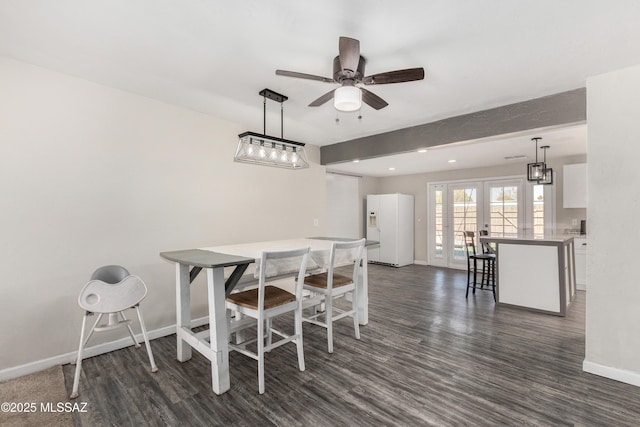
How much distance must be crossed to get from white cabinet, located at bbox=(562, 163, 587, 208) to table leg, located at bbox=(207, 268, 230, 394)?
5.76 metres

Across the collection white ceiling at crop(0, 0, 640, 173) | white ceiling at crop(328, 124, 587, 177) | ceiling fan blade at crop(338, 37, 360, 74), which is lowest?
ceiling fan blade at crop(338, 37, 360, 74)

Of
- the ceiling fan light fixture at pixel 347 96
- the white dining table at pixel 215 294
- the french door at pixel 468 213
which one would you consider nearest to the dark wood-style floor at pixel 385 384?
the white dining table at pixel 215 294

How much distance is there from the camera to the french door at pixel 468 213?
5.98 meters

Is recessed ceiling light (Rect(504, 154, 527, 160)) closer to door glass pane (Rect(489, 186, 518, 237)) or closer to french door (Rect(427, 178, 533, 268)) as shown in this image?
french door (Rect(427, 178, 533, 268))

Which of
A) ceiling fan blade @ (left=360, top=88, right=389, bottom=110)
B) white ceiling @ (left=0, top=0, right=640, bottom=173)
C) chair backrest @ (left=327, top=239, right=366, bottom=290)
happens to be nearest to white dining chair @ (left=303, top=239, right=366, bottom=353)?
chair backrest @ (left=327, top=239, right=366, bottom=290)

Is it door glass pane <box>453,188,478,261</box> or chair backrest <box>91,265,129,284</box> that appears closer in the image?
chair backrest <box>91,265,129,284</box>

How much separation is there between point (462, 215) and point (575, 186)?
2.05 meters

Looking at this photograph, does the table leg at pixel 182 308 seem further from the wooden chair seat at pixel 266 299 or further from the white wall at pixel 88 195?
the white wall at pixel 88 195

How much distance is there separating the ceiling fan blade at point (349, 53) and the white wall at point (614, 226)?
2026mm

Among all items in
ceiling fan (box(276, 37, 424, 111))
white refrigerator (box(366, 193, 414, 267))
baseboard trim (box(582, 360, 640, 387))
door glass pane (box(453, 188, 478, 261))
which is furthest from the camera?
white refrigerator (box(366, 193, 414, 267))

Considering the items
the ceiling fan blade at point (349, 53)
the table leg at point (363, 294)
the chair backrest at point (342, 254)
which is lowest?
the table leg at point (363, 294)

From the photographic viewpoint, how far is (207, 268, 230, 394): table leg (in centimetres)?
209

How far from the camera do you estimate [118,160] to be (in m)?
2.74

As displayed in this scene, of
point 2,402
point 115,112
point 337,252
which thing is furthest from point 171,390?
point 115,112
